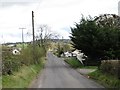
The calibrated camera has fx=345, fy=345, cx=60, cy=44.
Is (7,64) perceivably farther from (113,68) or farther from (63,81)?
(113,68)

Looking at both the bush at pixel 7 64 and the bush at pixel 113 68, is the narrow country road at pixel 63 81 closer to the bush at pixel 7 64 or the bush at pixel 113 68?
the bush at pixel 113 68

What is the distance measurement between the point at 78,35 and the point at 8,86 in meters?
36.8

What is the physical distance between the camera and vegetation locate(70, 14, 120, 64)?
50.7m

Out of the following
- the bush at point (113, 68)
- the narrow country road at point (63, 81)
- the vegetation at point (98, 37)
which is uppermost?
the vegetation at point (98, 37)

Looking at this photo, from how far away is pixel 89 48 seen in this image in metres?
53.8

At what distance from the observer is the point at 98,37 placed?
171ft

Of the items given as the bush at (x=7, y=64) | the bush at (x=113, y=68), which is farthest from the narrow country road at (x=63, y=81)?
the bush at (x=7, y=64)

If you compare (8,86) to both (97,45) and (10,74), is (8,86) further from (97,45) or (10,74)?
(97,45)

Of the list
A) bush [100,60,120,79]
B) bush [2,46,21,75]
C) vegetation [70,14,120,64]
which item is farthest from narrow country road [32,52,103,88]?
vegetation [70,14,120,64]

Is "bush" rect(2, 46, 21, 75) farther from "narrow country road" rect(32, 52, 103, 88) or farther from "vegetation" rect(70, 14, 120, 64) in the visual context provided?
"vegetation" rect(70, 14, 120, 64)

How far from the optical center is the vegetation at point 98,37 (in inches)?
1997

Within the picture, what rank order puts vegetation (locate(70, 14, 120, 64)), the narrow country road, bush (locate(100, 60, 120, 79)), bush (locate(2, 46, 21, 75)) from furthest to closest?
vegetation (locate(70, 14, 120, 64)), bush (locate(100, 60, 120, 79)), the narrow country road, bush (locate(2, 46, 21, 75))

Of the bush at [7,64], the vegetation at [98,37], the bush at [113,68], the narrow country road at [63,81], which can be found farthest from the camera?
the vegetation at [98,37]

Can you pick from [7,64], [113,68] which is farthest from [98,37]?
[7,64]
